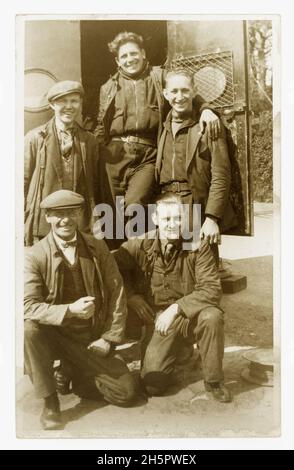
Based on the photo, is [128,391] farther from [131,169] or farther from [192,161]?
[192,161]

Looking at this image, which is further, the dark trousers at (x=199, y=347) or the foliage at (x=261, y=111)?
the foliage at (x=261, y=111)

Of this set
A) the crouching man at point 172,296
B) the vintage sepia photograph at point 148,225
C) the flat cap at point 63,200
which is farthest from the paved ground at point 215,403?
the flat cap at point 63,200

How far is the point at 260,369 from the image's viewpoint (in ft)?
15.0

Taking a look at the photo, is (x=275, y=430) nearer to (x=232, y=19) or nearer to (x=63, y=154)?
(x=63, y=154)

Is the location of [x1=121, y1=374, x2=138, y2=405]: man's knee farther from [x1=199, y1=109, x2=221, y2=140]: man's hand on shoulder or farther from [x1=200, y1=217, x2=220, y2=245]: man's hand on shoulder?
[x1=199, y1=109, x2=221, y2=140]: man's hand on shoulder

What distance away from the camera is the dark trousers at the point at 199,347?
4469 millimetres

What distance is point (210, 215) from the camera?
179 inches

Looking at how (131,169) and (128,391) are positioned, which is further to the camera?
(131,169)

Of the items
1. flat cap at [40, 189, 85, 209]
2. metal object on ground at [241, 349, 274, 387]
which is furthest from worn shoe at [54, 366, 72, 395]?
metal object on ground at [241, 349, 274, 387]

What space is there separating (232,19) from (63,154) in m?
1.75

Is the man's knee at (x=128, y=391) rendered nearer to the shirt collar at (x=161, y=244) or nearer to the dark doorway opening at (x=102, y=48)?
the shirt collar at (x=161, y=244)

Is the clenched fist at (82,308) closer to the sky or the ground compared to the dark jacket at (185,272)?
closer to the ground

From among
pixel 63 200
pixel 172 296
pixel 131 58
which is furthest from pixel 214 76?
pixel 172 296

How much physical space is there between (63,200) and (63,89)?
2.92 feet
